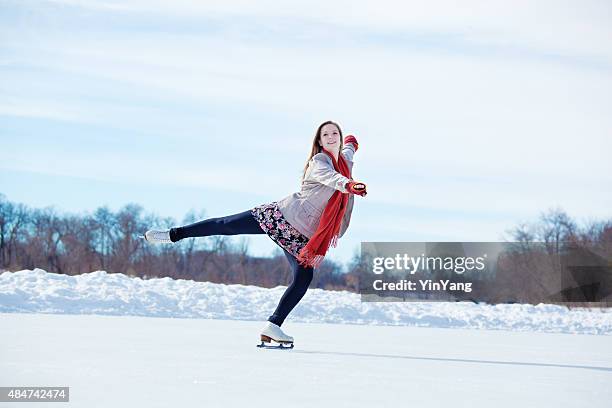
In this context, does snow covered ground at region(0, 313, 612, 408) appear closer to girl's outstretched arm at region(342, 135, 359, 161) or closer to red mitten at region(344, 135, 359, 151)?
girl's outstretched arm at region(342, 135, 359, 161)

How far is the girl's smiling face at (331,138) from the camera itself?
479 cm

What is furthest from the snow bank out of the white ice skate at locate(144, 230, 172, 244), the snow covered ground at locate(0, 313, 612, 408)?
the white ice skate at locate(144, 230, 172, 244)

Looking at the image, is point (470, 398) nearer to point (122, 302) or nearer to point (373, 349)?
point (373, 349)

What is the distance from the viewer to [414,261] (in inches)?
570

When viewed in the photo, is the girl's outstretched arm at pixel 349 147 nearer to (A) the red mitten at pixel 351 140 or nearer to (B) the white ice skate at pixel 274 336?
(A) the red mitten at pixel 351 140

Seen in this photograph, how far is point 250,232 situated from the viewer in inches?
189

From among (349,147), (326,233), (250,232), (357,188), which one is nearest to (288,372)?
(357,188)

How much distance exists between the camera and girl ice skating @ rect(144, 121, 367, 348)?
15.0 feet

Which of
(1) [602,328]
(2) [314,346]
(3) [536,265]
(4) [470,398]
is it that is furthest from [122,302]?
(3) [536,265]

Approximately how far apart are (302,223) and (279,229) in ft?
0.50

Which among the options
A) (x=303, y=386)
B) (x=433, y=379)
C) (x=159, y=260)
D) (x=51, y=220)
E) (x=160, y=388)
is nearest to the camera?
(x=160, y=388)

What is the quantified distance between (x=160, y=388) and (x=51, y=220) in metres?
23.3

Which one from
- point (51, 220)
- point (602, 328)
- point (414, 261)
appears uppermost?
point (51, 220)

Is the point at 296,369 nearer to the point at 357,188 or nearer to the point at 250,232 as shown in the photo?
the point at 357,188
